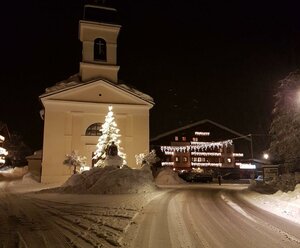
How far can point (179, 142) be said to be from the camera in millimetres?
70375

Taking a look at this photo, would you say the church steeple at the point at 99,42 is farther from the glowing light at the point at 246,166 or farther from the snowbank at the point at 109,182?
the glowing light at the point at 246,166

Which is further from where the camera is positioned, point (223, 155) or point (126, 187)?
point (223, 155)

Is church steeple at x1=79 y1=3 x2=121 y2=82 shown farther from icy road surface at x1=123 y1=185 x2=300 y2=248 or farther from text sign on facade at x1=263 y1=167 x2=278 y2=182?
icy road surface at x1=123 y1=185 x2=300 y2=248

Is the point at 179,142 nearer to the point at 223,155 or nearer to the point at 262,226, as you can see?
the point at 223,155

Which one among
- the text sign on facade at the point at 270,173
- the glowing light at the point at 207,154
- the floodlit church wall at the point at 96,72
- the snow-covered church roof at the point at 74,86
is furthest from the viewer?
the glowing light at the point at 207,154

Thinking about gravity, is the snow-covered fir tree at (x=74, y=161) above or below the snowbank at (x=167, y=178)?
above

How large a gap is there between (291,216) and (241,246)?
18.4 ft

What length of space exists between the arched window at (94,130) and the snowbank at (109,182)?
1390 cm

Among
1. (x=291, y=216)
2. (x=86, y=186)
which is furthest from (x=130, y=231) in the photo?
(x=86, y=186)

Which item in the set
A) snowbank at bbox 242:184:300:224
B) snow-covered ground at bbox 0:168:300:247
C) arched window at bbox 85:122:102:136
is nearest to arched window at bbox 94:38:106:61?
arched window at bbox 85:122:102:136

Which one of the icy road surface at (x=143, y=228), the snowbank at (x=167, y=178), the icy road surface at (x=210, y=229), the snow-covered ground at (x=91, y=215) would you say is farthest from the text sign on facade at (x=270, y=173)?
the icy road surface at (x=210, y=229)

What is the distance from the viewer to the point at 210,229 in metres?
9.60

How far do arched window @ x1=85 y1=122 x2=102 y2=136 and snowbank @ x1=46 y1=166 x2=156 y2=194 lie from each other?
45.6 ft

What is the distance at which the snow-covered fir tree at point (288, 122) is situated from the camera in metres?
22.0
